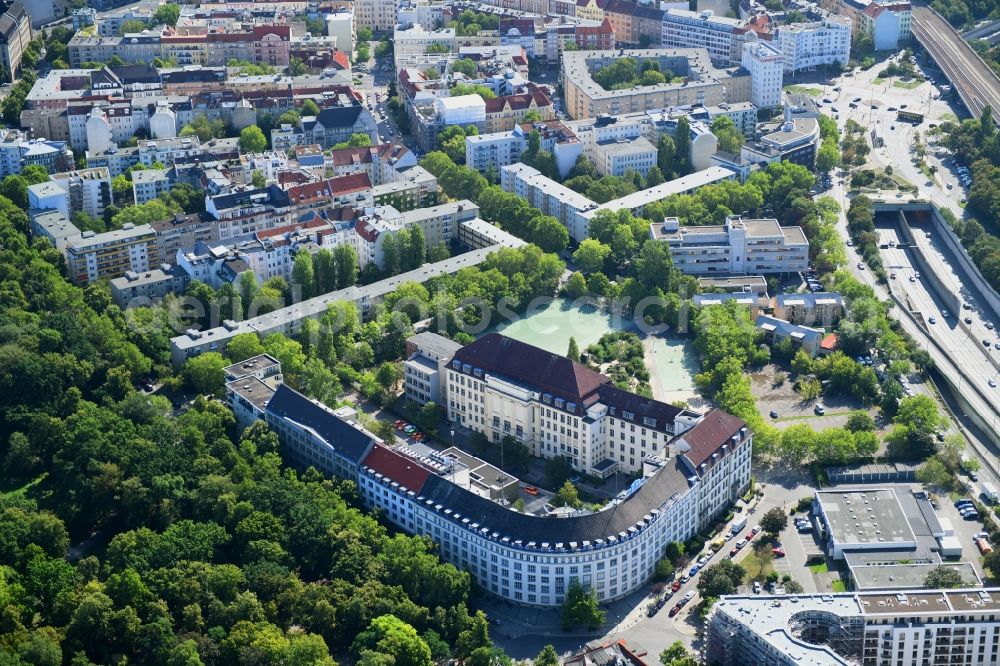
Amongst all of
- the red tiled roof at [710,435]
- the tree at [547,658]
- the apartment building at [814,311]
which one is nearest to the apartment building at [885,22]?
the apartment building at [814,311]

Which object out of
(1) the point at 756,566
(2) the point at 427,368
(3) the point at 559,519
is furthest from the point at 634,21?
(3) the point at 559,519

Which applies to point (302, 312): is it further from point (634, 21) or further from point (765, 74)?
point (634, 21)

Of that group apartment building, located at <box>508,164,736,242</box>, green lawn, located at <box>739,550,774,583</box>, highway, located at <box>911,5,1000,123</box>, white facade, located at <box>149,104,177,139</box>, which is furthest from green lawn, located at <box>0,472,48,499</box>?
highway, located at <box>911,5,1000,123</box>

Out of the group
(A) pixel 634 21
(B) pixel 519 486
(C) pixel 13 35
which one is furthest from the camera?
(A) pixel 634 21

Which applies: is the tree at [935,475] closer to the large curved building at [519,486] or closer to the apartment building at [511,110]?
the large curved building at [519,486]

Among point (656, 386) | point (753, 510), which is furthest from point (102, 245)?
point (753, 510)

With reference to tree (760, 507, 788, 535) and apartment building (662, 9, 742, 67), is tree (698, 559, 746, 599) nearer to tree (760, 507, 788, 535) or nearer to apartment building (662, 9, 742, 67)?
tree (760, 507, 788, 535)
